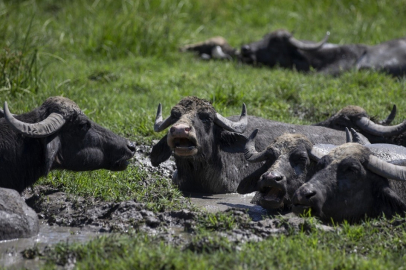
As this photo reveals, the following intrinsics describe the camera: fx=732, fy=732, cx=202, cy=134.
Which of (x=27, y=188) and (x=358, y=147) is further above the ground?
(x=358, y=147)

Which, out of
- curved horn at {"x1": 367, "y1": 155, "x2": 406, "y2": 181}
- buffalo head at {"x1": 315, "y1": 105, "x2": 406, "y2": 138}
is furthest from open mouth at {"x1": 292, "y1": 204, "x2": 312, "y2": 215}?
buffalo head at {"x1": 315, "y1": 105, "x2": 406, "y2": 138}

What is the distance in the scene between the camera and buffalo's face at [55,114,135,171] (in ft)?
25.6

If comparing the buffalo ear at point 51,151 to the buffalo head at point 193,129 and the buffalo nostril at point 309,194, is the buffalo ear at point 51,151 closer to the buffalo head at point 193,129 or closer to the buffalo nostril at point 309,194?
the buffalo head at point 193,129

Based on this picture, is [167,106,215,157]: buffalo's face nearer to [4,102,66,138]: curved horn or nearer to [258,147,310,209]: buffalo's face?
[258,147,310,209]: buffalo's face

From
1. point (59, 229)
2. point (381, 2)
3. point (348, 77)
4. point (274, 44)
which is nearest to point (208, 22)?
point (274, 44)

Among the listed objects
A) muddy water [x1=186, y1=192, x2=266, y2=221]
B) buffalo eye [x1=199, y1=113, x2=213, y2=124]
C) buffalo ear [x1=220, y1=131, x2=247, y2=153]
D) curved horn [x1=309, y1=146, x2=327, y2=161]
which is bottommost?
muddy water [x1=186, y1=192, x2=266, y2=221]

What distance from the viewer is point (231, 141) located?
29.2ft

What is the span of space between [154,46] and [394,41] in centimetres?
498

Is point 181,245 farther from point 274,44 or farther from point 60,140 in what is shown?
point 274,44

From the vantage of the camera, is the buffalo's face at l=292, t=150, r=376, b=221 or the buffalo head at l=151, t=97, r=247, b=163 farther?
the buffalo head at l=151, t=97, r=247, b=163

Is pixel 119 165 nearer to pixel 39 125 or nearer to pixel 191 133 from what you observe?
pixel 191 133

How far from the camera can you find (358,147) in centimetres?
715

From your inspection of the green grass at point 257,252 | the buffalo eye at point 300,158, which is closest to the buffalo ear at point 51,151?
the green grass at point 257,252

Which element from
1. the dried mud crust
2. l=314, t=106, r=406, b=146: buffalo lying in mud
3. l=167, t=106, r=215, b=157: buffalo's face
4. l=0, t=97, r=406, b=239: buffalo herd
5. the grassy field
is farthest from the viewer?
l=314, t=106, r=406, b=146: buffalo lying in mud
